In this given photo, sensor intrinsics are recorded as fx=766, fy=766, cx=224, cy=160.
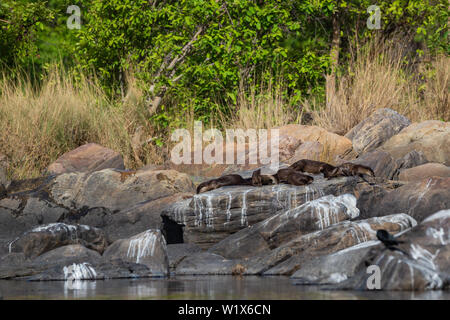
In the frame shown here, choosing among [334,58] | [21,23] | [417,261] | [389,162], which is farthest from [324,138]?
[21,23]

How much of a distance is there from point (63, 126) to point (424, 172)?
7.01 metres

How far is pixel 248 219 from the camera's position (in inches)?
412

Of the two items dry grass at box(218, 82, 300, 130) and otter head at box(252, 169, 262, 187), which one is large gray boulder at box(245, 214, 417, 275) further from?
dry grass at box(218, 82, 300, 130)

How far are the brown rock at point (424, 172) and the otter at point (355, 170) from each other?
2.69 ft

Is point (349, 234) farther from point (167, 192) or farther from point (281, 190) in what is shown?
point (167, 192)

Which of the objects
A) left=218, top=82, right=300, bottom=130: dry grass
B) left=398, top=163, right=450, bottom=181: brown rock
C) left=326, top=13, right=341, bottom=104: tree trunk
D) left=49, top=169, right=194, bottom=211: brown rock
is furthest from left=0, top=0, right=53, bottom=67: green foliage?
left=398, top=163, right=450, bottom=181: brown rock

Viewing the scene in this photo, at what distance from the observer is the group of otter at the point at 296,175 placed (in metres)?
10.9

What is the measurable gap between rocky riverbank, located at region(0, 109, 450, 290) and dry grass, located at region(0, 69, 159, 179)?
779 millimetres

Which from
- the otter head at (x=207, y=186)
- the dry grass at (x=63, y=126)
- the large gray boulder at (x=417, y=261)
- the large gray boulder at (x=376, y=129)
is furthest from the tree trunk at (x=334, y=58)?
the large gray boulder at (x=417, y=261)

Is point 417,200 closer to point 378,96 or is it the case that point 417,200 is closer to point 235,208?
point 235,208

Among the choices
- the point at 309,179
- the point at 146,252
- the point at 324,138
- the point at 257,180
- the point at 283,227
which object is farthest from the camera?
the point at 324,138

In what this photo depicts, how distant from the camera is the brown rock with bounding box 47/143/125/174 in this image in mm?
13711

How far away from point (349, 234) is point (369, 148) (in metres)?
5.31

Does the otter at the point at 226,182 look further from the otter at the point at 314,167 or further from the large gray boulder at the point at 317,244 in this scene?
the large gray boulder at the point at 317,244
